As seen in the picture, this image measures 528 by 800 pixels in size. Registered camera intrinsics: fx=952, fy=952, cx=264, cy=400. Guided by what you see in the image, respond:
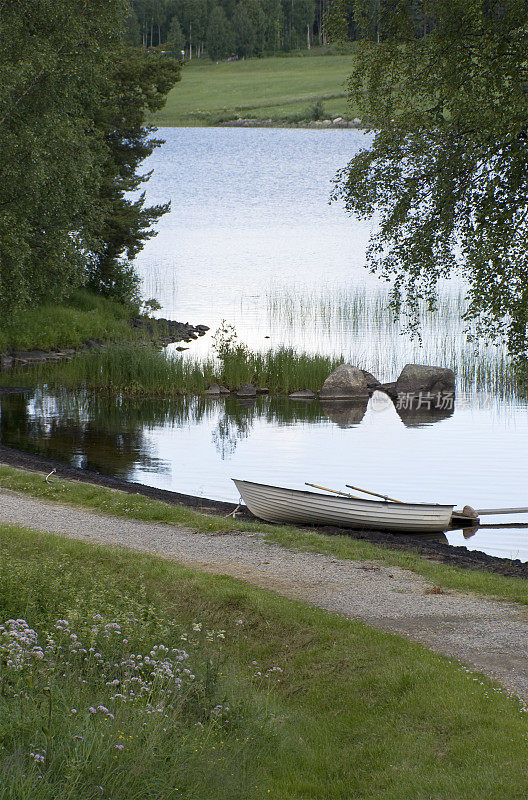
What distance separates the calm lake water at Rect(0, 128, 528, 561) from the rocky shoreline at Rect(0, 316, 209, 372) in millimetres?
1438

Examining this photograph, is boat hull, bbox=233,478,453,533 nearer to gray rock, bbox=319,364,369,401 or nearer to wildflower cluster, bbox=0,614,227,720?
wildflower cluster, bbox=0,614,227,720

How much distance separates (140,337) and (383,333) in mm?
10810

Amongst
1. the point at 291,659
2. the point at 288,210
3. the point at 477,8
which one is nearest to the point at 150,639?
the point at 291,659

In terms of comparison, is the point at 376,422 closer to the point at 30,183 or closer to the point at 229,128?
the point at 30,183

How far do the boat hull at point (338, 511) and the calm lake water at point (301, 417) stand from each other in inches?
37.1

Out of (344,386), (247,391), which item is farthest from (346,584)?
(344,386)

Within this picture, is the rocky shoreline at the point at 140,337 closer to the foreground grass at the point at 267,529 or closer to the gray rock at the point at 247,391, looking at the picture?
the gray rock at the point at 247,391

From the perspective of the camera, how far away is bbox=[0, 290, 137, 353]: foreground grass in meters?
37.9

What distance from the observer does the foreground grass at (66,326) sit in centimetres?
3791

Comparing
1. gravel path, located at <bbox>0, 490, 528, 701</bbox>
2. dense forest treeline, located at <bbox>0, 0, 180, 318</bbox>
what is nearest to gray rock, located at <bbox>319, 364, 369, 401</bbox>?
dense forest treeline, located at <bbox>0, 0, 180, 318</bbox>

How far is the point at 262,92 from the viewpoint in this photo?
460ft

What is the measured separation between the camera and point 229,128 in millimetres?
142250

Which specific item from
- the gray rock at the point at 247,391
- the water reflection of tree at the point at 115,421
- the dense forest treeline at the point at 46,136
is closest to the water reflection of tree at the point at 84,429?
the water reflection of tree at the point at 115,421

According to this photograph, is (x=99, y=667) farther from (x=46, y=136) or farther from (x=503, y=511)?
(x=46, y=136)
